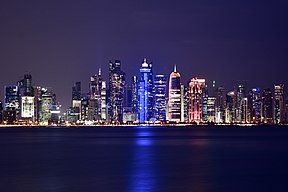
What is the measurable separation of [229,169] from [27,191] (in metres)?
24.0

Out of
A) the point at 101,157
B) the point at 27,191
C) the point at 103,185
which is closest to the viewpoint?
the point at 27,191

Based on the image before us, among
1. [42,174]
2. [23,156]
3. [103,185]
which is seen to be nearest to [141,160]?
[23,156]

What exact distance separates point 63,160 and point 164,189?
27.7m

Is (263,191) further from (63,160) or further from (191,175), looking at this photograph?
(63,160)

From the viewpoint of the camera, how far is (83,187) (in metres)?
46.2

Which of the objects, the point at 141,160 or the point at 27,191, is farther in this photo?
the point at 141,160

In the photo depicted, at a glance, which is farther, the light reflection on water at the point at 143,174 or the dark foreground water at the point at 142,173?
the light reflection on water at the point at 143,174

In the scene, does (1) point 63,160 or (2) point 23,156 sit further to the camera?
(2) point 23,156

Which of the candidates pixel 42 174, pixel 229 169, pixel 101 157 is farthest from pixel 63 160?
pixel 229 169

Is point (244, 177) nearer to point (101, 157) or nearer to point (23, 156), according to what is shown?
point (101, 157)

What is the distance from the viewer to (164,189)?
46.1 m

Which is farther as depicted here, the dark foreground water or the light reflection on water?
the light reflection on water

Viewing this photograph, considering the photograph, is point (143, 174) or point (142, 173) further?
point (142, 173)

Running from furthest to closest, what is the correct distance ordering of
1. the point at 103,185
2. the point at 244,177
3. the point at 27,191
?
the point at 244,177, the point at 103,185, the point at 27,191
